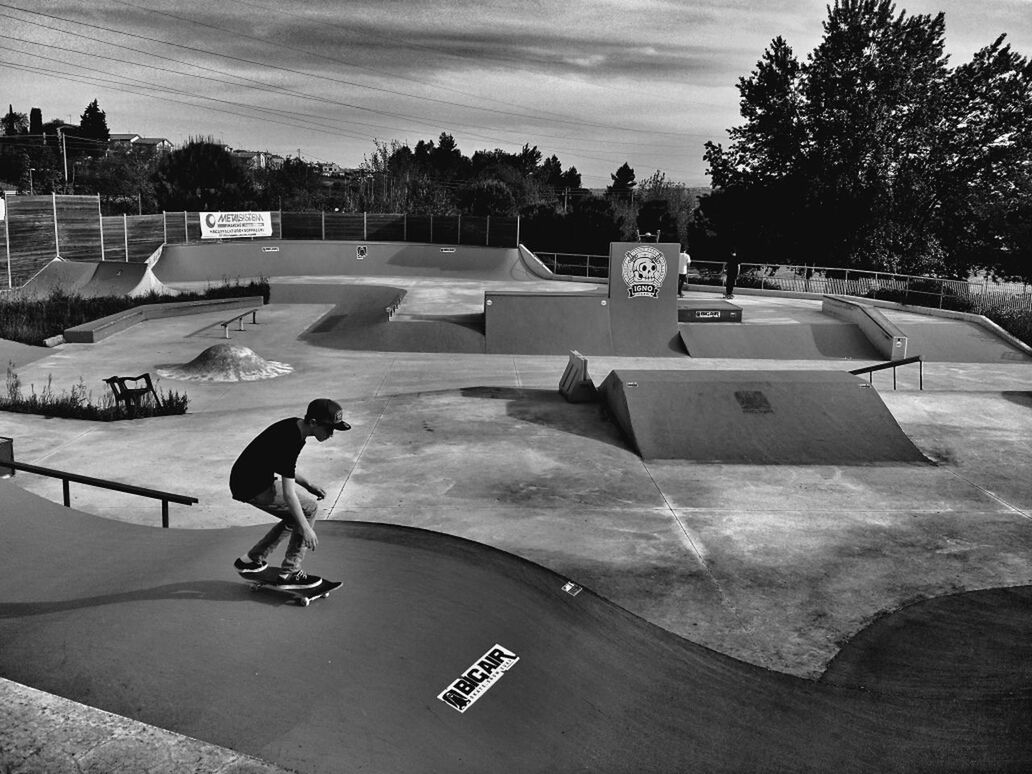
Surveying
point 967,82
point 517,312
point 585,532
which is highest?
point 967,82

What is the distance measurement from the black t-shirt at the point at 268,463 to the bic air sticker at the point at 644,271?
57.7ft

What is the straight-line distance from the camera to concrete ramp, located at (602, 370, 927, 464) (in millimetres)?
12305

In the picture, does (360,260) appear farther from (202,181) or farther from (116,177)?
(116,177)

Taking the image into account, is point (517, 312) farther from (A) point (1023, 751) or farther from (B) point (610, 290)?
(A) point (1023, 751)

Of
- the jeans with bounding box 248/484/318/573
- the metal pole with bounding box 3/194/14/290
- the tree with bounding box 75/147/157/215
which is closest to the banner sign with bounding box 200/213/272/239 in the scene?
the metal pole with bounding box 3/194/14/290

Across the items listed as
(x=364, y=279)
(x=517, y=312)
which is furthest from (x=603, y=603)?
(x=364, y=279)

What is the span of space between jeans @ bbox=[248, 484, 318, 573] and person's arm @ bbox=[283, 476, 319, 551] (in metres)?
0.07

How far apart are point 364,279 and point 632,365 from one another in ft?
70.7

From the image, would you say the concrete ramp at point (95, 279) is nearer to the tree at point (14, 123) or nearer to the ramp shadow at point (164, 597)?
the ramp shadow at point (164, 597)

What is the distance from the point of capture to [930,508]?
10352 mm

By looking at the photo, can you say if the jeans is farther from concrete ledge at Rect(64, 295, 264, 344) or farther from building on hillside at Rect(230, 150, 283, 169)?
building on hillside at Rect(230, 150, 283, 169)

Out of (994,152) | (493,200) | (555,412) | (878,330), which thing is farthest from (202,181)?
(555,412)

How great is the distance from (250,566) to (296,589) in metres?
0.42

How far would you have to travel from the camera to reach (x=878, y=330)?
72.4 ft
